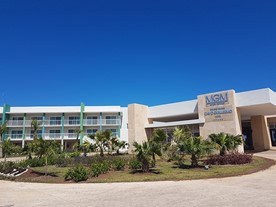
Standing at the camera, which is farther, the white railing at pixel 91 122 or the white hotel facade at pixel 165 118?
the white railing at pixel 91 122

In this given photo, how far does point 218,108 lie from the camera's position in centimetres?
A: 2619

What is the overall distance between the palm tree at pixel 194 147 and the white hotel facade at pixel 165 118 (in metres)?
10.1

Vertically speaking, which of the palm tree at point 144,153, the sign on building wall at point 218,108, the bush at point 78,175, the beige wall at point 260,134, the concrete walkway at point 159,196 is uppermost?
the sign on building wall at point 218,108

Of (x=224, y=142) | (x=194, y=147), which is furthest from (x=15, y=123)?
(x=224, y=142)

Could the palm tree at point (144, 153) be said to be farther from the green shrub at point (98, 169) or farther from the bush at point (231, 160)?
the bush at point (231, 160)

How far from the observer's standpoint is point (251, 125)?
32688 mm

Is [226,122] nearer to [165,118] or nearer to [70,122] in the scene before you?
[165,118]

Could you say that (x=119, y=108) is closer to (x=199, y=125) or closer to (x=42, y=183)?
(x=199, y=125)

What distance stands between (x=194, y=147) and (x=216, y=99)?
1256 centimetres

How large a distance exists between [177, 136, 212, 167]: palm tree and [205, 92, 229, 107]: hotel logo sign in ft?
35.9

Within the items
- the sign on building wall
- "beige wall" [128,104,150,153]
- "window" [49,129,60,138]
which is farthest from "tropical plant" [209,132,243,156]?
"window" [49,129,60,138]

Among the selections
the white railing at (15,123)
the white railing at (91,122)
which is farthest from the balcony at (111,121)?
the white railing at (15,123)

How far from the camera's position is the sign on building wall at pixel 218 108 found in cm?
2538

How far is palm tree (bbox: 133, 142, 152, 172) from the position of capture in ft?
45.6
